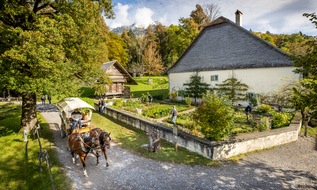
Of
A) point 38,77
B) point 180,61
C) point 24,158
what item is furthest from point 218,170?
point 180,61

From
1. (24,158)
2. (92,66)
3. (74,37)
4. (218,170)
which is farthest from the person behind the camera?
(92,66)

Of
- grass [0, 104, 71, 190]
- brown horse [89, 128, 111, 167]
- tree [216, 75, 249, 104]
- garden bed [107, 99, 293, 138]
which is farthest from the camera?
tree [216, 75, 249, 104]

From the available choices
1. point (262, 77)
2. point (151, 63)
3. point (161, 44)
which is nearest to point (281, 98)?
point (262, 77)

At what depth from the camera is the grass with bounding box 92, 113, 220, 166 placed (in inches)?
394

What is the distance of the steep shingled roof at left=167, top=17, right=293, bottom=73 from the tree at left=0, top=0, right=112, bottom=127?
1604 centimetres

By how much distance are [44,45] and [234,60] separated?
20105 millimetres

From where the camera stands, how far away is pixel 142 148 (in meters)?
11.6

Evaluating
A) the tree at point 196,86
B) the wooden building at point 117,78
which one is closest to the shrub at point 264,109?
the tree at point 196,86

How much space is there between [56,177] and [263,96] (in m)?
20.4

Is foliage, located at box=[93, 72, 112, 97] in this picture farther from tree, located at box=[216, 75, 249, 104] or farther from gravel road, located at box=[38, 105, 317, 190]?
tree, located at box=[216, 75, 249, 104]

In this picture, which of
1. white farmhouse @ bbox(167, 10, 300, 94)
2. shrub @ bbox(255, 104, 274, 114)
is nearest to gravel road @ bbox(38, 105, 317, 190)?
shrub @ bbox(255, 104, 274, 114)

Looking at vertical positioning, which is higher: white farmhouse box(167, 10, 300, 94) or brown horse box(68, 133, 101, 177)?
white farmhouse box(167, 10, 300, 94)

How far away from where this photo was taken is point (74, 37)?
1270 centimetres

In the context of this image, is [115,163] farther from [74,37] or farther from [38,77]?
[74,37]
